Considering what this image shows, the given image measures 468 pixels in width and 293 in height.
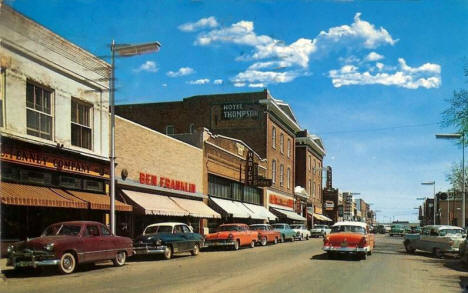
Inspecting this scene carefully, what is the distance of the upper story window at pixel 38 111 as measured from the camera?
19.0 metres

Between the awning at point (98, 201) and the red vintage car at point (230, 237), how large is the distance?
5.78m

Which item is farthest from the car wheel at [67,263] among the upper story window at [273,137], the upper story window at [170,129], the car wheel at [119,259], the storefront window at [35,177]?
the upper story window at [273,137]

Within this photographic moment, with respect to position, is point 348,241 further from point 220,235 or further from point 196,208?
point 196,208

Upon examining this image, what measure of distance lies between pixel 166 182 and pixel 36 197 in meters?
12.5

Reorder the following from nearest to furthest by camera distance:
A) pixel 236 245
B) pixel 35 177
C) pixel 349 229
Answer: pixel 35 177 < pixel 349 229 < pixel 236 245

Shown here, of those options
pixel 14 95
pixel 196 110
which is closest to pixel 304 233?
pixel 196 110

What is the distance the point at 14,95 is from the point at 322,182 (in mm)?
79882

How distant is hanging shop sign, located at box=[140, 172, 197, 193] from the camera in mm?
27419

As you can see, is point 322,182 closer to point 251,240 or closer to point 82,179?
point 251,240

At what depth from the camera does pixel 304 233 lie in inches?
1884

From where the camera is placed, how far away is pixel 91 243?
15.7m

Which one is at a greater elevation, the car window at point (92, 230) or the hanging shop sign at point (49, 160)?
the hanging shop sign at point (49, 160)

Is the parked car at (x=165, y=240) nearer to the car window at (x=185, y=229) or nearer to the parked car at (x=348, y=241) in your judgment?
the car window at (x=185, y=229)

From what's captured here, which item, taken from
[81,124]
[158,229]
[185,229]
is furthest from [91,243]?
[81,124]
